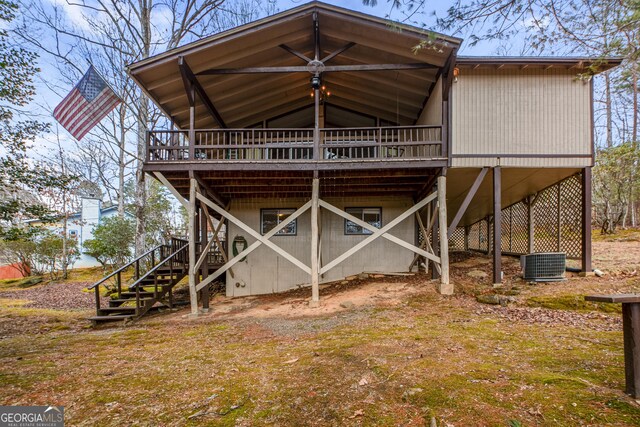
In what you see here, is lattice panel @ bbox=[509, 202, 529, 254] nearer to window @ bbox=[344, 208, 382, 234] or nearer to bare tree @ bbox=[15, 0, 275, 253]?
window @ bbox=[344, 208, 382, 234]

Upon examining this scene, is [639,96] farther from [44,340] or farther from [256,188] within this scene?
[44,340]

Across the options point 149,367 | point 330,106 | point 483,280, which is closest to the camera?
point 149,367

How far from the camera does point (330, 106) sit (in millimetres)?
11312

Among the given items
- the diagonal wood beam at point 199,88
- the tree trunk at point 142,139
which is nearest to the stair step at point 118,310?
the tree trunk at point 142,139

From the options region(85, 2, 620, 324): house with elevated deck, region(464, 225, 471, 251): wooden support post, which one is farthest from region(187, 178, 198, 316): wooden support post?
region(464, 225, 471, 251): wooden support post

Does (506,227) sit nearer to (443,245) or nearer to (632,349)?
(443,245)

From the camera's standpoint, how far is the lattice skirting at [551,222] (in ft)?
31.0

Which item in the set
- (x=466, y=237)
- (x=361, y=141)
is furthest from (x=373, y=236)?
(x=466, y=237)

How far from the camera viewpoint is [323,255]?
10852 mm

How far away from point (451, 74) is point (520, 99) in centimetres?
231

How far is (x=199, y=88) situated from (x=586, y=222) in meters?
11.4

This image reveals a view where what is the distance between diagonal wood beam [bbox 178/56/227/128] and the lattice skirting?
443 inches

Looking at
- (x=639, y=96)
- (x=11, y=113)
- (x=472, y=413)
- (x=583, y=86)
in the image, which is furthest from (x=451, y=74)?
(x=639, y=96)

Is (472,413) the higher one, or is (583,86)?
(583,86)
